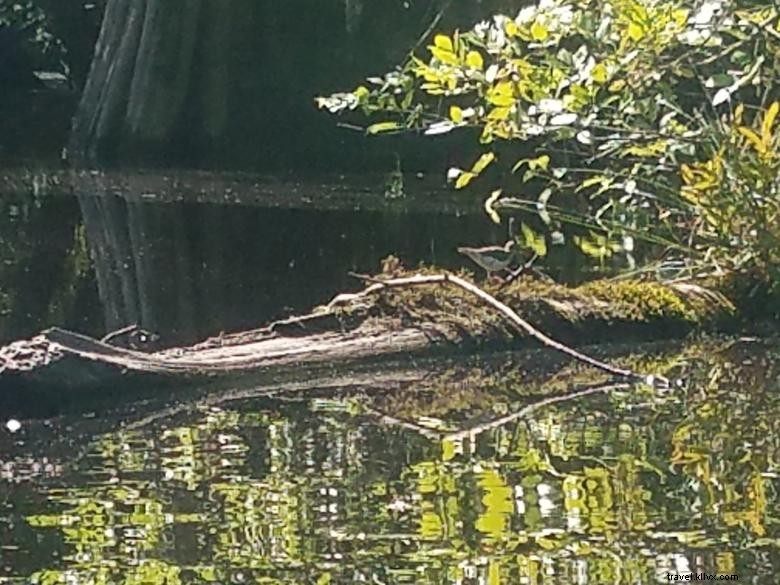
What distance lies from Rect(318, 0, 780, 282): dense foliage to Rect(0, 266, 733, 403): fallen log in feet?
1.03

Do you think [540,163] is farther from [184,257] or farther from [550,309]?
[184,257]

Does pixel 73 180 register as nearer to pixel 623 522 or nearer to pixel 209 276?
pixel 209 276

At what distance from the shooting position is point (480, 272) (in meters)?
9.91

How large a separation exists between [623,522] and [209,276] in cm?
625

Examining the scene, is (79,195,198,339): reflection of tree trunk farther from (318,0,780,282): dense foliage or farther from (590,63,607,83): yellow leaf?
(590,63,607,83): yellow leaf

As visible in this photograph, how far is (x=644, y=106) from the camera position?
794cm

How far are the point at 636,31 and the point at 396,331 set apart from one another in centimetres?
143

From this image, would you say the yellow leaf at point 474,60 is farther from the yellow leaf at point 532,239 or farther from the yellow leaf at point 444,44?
the yellow leaf at point 532,239

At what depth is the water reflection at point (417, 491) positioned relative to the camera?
4383 mm

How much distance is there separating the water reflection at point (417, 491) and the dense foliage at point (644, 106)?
4.06ft

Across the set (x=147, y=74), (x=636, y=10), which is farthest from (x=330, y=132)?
(x=636, y=10)

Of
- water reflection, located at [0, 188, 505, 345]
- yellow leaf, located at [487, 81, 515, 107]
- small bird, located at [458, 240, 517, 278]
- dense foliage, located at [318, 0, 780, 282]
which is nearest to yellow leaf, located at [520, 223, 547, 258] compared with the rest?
water reflection, located at [0, 188, 505, 345]

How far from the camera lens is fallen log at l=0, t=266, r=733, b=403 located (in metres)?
6.22

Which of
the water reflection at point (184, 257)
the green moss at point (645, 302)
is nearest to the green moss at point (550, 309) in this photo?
the green moss at point (645, 302)
